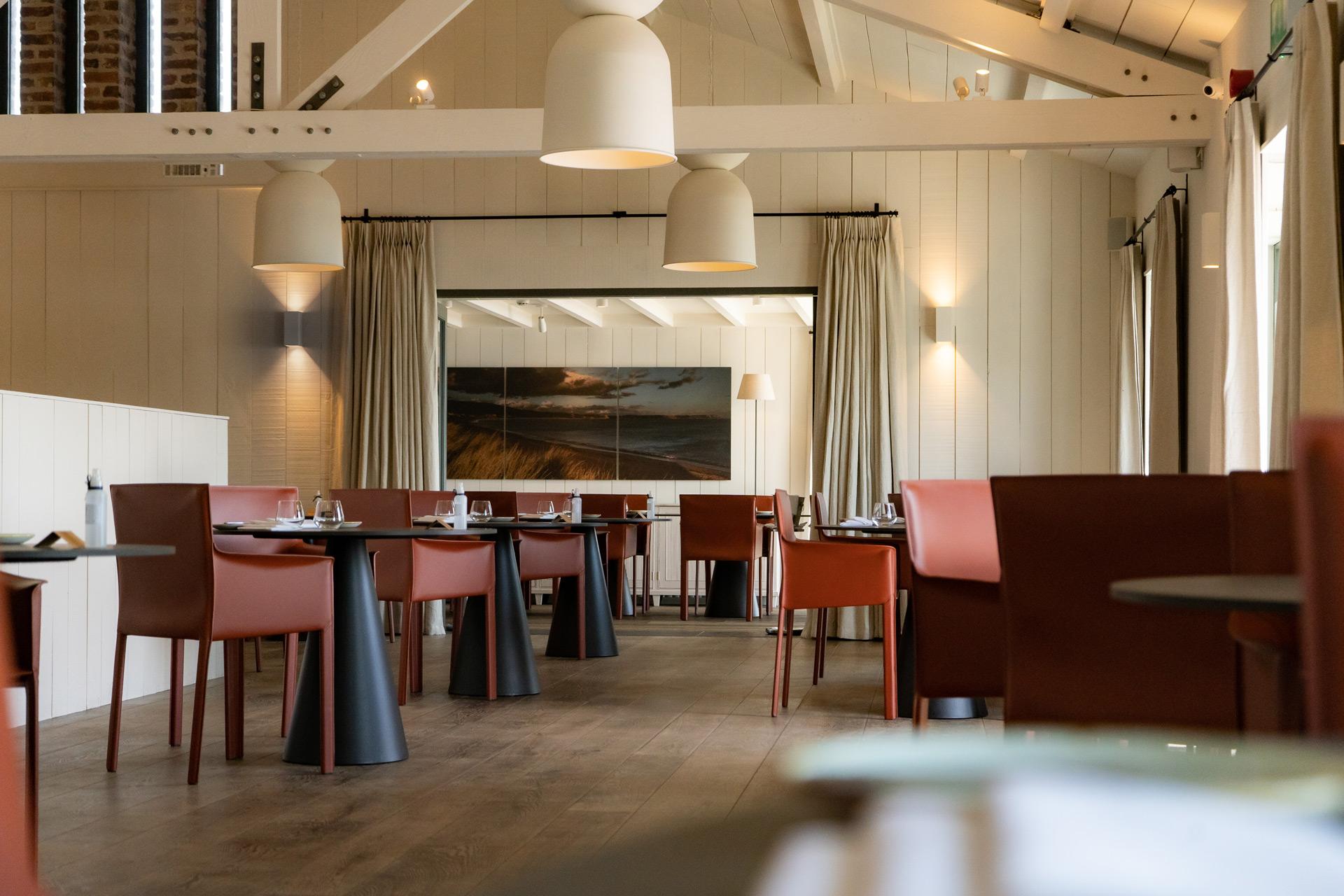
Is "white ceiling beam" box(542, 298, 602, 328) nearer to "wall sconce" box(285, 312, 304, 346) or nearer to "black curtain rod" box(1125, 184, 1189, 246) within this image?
"wall sconce" box(285, 312, 304, 346)

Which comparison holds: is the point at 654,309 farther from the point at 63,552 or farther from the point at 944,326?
the point at 63,552

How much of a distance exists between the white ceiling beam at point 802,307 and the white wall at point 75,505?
23.5ft

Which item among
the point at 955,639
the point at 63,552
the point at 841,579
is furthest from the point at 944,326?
the point at 63,552

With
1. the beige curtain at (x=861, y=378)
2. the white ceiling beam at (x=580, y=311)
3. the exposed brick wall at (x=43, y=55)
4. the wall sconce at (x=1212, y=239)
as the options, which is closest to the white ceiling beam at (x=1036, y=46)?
the wall sconce at (x=1212, y=239)

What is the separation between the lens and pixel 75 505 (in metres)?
5.30

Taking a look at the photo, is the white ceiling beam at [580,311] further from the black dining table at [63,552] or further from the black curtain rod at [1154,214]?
the black dining table at [63,552]

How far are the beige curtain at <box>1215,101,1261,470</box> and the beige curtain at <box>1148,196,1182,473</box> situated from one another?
1328 mm

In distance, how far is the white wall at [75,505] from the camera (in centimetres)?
495

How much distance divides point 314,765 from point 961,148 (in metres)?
4.04

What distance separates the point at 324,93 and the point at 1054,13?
359 cm

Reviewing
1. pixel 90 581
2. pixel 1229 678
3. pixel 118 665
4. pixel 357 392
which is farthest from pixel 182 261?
pixel 1229 678

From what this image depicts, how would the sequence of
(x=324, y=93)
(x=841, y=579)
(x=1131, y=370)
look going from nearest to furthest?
(x=841, y=579), (x=324, y=93), (x=1131, y=370)

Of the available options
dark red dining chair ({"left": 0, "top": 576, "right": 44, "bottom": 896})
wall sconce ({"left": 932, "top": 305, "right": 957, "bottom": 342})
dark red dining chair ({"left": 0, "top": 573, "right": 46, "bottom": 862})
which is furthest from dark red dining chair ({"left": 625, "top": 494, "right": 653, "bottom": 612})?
dark red dining chair ({"left": 0, "top": 576, "right": 44, "bottom": 896})

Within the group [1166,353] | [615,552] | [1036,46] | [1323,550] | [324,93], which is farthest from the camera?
[615,552]
